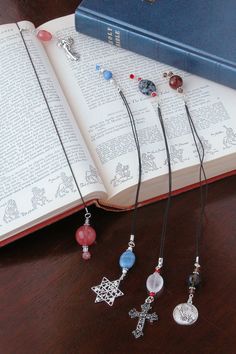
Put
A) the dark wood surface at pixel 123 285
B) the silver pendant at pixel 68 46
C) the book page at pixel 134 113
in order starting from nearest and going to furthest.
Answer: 1. the dark wood surface at pixel 123 285
2. the book page at pixel 134 113
3. the silver pendant at pixel 68 46

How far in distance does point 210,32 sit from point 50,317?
22.9 inches

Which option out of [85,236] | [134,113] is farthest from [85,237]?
[134,113]

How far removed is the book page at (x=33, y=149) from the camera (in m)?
0.79

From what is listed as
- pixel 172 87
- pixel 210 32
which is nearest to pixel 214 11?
pixel 210 32

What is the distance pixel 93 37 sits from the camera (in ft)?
3.32

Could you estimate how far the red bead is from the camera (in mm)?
930

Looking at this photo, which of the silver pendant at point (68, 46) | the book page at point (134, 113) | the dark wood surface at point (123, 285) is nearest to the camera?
the dark wood surface at point (123, 285)

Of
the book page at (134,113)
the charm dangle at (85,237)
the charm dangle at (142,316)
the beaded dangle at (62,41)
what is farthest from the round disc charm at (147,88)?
the charm dangle at (142,316)

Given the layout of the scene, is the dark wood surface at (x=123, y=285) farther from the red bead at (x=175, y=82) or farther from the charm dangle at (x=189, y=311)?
the red bead at (x=175, y=82)

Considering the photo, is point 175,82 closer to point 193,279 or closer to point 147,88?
point 147,88

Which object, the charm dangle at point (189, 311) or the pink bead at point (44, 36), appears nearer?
the charm dangle at point (189, 311)

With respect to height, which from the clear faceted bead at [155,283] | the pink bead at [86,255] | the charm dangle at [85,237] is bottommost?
the clear faceted bead at [155,283]

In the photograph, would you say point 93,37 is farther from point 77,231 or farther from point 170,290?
point 170,290

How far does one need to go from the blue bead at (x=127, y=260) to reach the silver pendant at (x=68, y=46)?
0.41m
